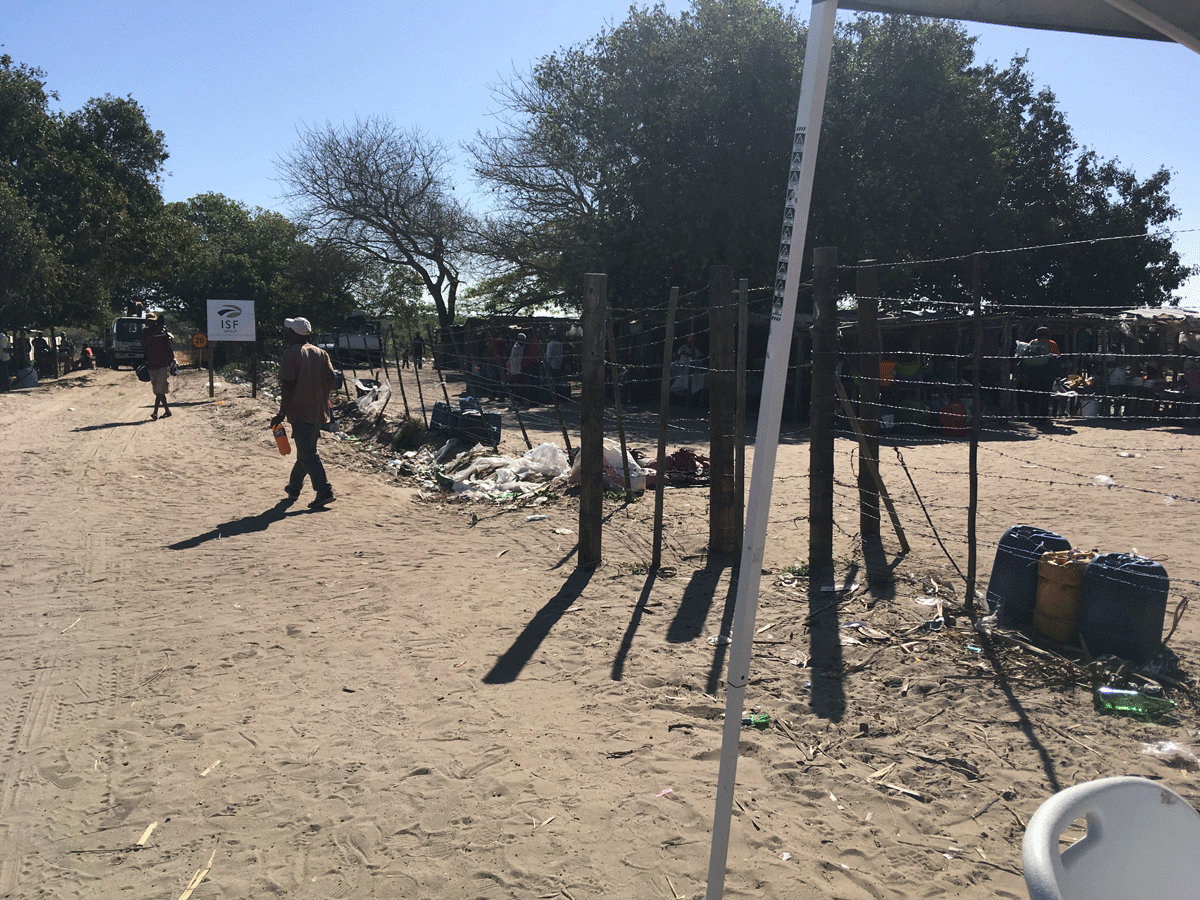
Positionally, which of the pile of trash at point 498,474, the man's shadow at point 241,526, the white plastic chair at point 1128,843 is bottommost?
the man's shadow at point 241,526

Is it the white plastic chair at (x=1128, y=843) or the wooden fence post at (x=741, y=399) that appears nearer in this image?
the white plastic chair at (x=1128, y=843)

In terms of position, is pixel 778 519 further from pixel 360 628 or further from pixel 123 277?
pixel 123 277

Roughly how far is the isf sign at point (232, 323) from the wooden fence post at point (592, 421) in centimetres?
1445

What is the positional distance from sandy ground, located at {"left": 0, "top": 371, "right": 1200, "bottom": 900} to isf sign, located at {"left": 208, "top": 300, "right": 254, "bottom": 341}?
11645mm

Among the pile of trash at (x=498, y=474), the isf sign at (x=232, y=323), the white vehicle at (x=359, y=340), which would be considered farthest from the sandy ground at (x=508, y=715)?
the white vehicle at (x=359, y=340)

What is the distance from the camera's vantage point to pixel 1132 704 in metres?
4.00

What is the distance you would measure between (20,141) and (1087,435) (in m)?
29.3

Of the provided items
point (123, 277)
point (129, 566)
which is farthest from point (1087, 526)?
point (123, 277)

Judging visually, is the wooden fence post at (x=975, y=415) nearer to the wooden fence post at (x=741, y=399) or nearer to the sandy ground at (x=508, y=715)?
the sandy ground at (x=508, y=715)

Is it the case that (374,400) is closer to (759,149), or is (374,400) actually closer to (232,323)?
(232,323)

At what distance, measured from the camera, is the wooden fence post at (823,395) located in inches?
233

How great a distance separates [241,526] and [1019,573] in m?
6.65

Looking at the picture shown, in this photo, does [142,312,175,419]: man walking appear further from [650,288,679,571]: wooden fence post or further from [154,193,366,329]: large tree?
[154,193,366,329]: large tree

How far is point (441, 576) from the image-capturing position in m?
6.50
